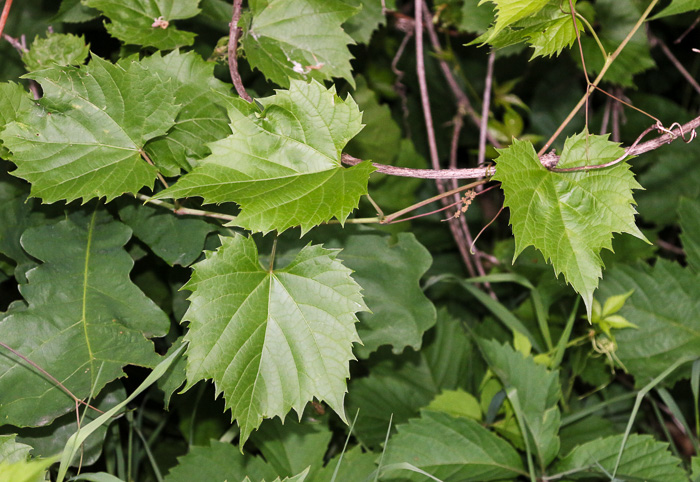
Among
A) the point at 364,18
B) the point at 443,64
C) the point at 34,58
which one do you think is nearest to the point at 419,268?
the point at 364,18

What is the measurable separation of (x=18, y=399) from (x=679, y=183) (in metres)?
2.17

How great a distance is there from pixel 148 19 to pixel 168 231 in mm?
516

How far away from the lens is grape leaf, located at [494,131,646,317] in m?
1.05

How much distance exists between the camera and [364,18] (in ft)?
5.38

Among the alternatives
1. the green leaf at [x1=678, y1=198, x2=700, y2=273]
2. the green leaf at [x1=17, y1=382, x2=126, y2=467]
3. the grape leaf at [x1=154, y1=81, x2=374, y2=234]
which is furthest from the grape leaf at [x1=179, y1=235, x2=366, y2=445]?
the green leaf at [x1=678, y1=198, x2=700, y2=273]

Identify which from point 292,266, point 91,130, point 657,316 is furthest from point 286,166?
point 657,316

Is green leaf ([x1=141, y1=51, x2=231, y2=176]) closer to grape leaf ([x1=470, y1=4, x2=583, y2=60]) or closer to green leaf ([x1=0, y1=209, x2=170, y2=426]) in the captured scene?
green leaf ([x1=0, y1=209, x2=170, y2=426])

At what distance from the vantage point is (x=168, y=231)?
1.29 meters

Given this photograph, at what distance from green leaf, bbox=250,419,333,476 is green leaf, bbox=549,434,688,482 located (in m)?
0.62

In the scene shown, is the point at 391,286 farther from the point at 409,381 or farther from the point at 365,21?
the point at 365,21

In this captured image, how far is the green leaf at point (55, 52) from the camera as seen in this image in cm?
130

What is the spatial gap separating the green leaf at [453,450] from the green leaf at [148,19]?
1093mm

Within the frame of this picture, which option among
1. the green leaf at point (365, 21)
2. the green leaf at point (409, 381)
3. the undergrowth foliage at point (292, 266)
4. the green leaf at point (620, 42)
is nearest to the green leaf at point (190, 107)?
the undergrowth foliage at point (292, 266)

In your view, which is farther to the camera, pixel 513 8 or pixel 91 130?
pixel 91 130
